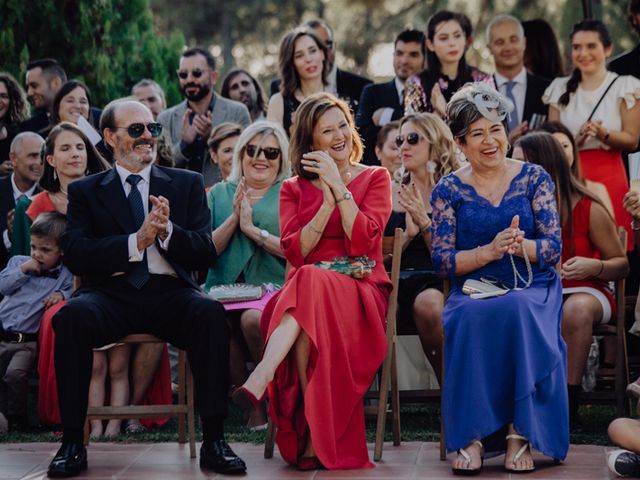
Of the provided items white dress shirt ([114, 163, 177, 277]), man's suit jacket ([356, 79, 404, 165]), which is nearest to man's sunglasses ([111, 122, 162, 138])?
white dress shirt ([114, 163, 177, 277])

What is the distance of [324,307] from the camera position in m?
6.96

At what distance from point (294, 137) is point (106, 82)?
20.3ft

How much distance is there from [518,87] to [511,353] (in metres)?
3.55

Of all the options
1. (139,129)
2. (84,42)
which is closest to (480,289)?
(139,129)

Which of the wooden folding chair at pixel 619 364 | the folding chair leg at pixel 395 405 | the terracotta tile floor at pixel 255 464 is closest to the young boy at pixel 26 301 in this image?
the terracotta tile floor at pixel 255 464

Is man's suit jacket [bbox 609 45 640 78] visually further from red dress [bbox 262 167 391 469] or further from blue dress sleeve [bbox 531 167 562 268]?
red dress [bbox 262 167 391 469]

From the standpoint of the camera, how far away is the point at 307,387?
6879 mm

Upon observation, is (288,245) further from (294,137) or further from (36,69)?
(36,69)

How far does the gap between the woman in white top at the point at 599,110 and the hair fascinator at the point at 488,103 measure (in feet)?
6.53

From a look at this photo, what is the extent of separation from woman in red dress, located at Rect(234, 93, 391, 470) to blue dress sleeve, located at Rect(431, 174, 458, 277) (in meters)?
0.30

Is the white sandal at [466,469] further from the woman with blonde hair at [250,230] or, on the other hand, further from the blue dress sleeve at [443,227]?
the woman with blonde hair at [250,230]

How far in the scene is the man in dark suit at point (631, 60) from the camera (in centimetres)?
971

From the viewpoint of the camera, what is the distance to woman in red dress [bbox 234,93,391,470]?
22.6 ft

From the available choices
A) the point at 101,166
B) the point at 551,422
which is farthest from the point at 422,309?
the point at 101,166
